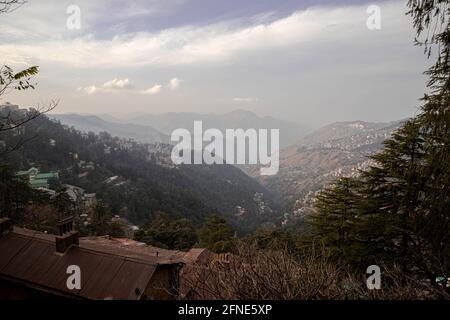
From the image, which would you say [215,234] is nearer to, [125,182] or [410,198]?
→ [410,198]

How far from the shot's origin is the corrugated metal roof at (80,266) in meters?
8.78

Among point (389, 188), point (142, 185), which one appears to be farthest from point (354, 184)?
point (142, 185)

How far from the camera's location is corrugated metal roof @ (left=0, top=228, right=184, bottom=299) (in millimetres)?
8780

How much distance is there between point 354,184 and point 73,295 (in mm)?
10841

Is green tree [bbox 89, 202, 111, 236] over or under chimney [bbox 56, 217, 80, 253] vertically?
under

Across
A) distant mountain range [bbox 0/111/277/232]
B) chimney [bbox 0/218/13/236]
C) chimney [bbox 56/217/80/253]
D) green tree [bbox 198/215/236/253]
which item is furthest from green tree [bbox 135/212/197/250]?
chimney [bbox 56/217/80/253]

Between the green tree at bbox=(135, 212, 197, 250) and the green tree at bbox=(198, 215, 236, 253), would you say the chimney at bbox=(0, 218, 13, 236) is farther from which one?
the green tree at bbox=(135, 212, 197, 250)

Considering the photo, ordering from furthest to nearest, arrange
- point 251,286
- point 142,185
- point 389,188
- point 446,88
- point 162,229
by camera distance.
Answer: point 142,185 → point 162,229 → point 389,188 → point 446,88 → point 251,286

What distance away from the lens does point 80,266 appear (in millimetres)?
9664

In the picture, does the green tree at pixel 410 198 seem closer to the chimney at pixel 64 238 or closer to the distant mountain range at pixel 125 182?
the chimney at pixel 64 238

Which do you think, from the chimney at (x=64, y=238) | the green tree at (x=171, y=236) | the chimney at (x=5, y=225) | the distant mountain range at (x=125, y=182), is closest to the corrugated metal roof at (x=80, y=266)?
the chimney at (x=64, y=238)

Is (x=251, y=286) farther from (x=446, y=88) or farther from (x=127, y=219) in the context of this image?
(x=127, y=219)

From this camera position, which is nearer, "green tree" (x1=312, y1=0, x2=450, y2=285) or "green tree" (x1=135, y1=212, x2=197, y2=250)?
"green tree" (x1=312, y1=0, x2=450, y2=285)
